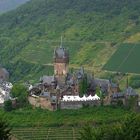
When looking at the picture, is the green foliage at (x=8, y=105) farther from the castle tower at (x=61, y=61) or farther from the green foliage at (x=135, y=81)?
the green foliage at (x=135, y=81)

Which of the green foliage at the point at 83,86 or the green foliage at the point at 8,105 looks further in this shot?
the green foliage at the point at 83,86

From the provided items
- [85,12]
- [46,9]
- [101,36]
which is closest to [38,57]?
[101,36]

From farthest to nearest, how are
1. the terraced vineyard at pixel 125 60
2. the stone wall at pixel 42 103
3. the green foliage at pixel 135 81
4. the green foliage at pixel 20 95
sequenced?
the terraced vineyard at pixel 125 60 → the green foliage at pixel 135 81 → the green foliage at pixel 20 95 → the stone wall at pixel 42 103

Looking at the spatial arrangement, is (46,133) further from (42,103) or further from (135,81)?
(135,81)

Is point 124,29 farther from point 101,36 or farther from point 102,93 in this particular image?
point 102,93

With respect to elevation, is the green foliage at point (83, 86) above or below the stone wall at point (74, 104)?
above

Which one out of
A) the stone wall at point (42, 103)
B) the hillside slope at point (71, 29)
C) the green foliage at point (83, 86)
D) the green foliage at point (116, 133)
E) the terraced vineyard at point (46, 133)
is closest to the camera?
the green foliage at point (116, 133)

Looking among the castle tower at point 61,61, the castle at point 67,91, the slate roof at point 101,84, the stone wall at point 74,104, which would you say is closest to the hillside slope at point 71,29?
the castle tower at point 61,61

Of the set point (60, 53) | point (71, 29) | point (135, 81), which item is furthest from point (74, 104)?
point (71, 29)
